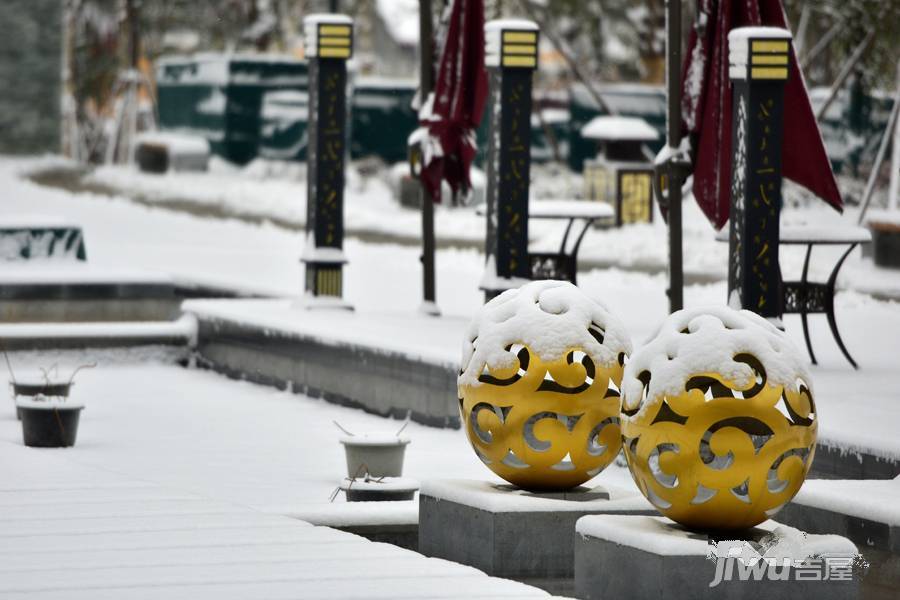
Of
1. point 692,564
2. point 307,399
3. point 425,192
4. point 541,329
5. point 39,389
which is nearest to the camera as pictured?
point 692,564

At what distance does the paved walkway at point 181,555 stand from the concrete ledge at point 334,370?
411 cm

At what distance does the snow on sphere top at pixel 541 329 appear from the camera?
7.89 m

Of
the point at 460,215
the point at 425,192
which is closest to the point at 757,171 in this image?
the point at 425,192

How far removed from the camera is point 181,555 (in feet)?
24.7

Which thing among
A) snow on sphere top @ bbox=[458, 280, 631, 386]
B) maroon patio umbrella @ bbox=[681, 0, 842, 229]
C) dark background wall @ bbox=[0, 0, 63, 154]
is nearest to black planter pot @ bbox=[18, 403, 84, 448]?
maroon patio umbrella @ bbox=[681, 0, 842, 229]

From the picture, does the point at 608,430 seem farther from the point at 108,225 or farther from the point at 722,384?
the point at 108,225

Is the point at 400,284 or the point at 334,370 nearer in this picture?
the point at 334,370

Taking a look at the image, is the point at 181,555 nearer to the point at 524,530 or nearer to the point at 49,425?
the point at 524,530

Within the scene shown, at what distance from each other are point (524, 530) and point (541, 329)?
2.47 feet

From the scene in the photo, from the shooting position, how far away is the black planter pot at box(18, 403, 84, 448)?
38.9ft

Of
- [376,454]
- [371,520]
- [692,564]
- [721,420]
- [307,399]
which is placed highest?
[721,420]

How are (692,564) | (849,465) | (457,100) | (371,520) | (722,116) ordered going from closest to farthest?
(692,564) < (371,520) < (849,465) < (722,116) < (457,100)

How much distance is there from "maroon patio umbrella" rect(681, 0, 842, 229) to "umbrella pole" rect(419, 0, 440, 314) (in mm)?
3705

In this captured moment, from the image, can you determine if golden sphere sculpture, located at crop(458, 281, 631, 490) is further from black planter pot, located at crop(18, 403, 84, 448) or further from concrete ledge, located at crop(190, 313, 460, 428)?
concrete ledge, located at crop(190, 313, 460, 428)
